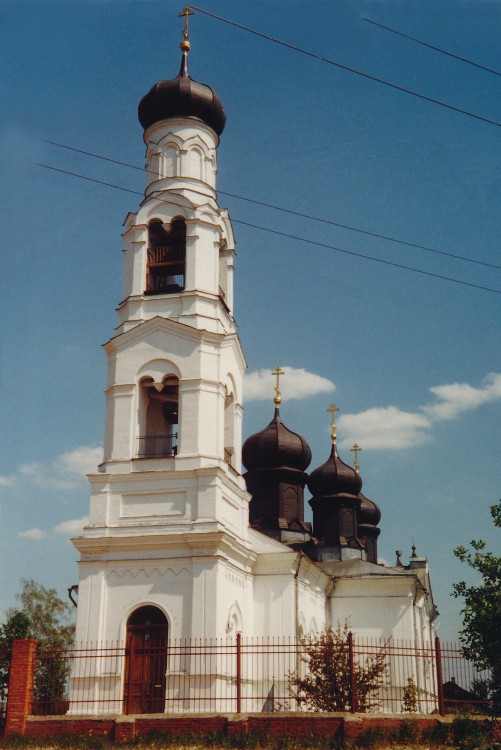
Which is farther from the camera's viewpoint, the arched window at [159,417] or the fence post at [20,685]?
the arched window at [159,417]

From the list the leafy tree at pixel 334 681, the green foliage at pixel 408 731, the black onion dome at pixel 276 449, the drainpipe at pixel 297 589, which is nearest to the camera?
the green foliage at pixel 408 731

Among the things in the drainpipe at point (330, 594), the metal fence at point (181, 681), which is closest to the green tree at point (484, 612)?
the metal fence at point (181, 681)

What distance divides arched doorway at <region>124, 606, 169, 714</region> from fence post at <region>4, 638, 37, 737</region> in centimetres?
262

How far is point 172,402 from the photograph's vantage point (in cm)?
2222

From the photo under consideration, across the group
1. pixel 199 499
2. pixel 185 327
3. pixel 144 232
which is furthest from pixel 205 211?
pixel 199 499

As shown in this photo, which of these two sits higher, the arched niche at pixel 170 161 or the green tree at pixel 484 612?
the arched niche at pixel 170 161

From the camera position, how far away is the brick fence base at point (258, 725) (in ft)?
47.3

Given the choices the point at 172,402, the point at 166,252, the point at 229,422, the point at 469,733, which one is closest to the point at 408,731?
the point at 469,733

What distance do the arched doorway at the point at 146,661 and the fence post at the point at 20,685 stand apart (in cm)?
262

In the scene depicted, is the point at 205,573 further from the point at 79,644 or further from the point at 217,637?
the point at 79,644

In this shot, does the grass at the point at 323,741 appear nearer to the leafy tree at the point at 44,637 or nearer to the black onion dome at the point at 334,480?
the leafy tree at the point at 44,637

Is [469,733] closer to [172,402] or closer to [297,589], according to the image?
[297,589]

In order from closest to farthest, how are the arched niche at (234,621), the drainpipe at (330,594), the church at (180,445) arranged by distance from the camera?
1. the church at (180,445)
2. the arched niche at (234,621)
3. the drainpipe at (330,594)

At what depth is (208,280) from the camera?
868 inches
